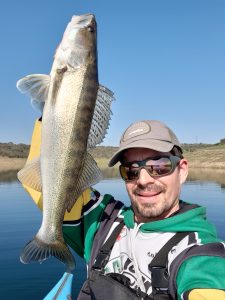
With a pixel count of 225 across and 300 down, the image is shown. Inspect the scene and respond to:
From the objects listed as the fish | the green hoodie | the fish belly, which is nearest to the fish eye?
the fish

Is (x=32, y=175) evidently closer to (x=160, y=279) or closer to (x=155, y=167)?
(x=155, y=167)

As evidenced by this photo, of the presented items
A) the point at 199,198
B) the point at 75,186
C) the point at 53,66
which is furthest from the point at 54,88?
the point at 199,198

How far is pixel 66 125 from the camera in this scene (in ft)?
11.9

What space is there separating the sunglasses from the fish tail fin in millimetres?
927

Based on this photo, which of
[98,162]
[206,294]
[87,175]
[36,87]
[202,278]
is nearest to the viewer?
[206,294]

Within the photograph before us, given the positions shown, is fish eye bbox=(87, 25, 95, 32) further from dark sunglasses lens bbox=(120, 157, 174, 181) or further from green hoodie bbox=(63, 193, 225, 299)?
green hoodie bbox=(63, 193, 225, 299)

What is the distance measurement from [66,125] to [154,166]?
0.98 meters

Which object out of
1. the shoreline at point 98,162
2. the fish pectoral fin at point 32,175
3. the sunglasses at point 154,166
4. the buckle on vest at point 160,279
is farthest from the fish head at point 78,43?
the shoreline at point 98,162

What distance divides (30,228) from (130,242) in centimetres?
1403

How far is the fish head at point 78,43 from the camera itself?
3.57 meters


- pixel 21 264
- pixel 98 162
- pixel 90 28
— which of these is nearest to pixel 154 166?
pixel 90 28

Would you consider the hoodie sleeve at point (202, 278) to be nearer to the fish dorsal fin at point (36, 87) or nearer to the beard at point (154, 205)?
the beard at point (154, 205)

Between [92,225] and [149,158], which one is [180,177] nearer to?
[149,158]

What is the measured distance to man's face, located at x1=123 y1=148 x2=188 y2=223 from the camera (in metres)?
3.98
